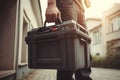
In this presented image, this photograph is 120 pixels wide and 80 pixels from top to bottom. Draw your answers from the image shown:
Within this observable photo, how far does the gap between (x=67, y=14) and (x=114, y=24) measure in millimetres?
16487

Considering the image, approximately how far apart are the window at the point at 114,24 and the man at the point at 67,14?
15.5 m

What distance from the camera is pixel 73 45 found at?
4.97ft

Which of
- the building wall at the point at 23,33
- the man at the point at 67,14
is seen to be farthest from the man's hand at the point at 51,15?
the building wall at the point at 23,33

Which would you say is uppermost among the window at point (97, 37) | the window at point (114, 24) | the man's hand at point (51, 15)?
the window at point (114, 24)

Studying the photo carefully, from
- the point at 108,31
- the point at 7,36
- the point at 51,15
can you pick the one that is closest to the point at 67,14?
the point at 51,15

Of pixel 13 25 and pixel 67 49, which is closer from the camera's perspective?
pixel 67 49

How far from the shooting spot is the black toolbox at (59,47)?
4.91 feet

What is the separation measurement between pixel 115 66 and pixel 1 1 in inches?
480

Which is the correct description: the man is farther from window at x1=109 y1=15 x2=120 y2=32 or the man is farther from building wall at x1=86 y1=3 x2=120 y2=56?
window at x1=109 y1=15 x2=120 y2=32

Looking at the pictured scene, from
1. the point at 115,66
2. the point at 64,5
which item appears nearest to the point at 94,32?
the point at 115,66

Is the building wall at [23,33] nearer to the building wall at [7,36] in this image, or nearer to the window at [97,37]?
the building wall at [7,36]

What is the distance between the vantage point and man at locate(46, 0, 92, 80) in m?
1.68

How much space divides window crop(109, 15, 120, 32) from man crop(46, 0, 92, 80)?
15.5m

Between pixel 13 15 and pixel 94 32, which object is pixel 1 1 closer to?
pixel 13 15
